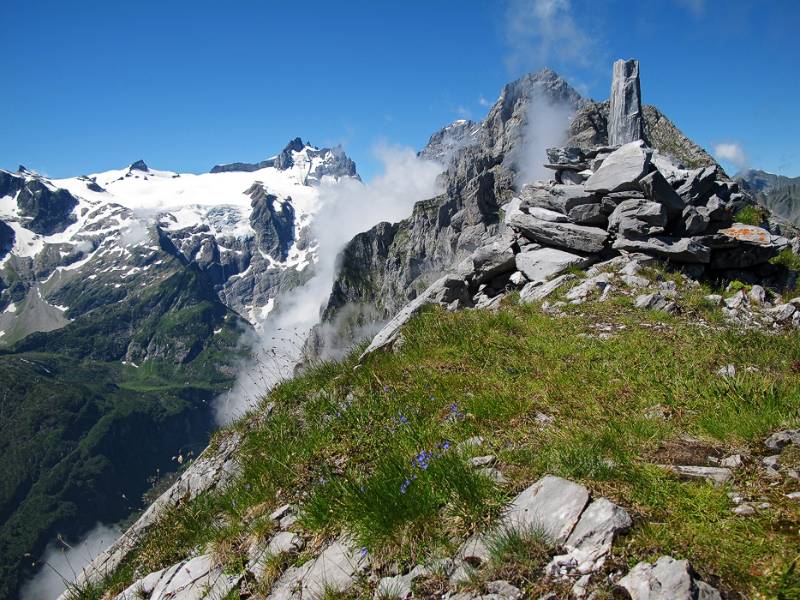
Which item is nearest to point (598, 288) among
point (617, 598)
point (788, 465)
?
point (788, 465)

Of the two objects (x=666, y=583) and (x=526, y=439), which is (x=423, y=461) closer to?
(x=526, y=439)

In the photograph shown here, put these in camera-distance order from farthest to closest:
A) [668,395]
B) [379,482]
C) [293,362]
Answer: [293,362]
[668,395]
[379,482]

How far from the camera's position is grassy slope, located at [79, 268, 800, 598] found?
13.5 ft

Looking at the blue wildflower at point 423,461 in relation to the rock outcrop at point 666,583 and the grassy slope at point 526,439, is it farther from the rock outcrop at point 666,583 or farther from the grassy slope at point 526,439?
the rock outcrop at point 666,583

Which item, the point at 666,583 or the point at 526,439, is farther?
the point at 526,439

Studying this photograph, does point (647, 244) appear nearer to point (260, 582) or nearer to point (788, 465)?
point (788, 465)

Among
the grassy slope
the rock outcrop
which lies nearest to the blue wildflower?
the grassy slope

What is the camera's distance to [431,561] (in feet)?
14.8

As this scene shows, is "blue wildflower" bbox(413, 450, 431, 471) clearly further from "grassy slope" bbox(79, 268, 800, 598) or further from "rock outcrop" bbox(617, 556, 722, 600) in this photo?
"rock outcrop" bbox(617, 556, 722, 600)

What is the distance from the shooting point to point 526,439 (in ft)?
20.0

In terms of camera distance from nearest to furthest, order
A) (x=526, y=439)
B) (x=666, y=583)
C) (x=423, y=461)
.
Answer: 1. (x=666, y=583)
2. (x=423, y=461)
3. (x=526, y=439)

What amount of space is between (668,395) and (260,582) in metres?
5.85

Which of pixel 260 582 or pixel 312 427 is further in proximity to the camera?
pixel 312 427

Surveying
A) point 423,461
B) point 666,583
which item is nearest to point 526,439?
point 423,461
